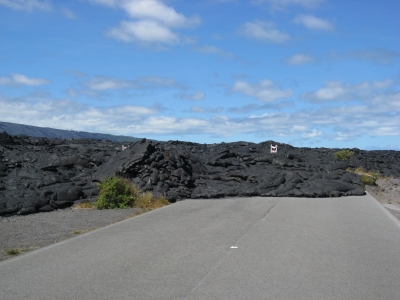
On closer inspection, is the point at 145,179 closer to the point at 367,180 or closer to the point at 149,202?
the point at 149,202

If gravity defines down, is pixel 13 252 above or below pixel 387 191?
below

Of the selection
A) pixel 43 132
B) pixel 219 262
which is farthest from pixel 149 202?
pixel 43 132

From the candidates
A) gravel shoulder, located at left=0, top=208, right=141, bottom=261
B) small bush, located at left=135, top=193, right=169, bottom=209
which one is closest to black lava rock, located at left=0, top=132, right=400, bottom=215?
small bush, located at left=135, top=193, right=169, bottom=209

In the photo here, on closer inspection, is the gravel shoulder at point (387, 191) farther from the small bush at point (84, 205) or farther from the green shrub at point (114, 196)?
the small bush at point (84, 205)

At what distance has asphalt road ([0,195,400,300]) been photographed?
22.2 ft

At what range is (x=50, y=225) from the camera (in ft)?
43.5

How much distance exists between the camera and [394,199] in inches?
886

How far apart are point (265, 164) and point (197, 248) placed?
19.2m

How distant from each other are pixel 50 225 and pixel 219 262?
6.61m

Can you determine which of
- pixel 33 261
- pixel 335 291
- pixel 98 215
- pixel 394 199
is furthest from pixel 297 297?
pixel 394 199

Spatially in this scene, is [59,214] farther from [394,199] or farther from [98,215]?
[394,199]

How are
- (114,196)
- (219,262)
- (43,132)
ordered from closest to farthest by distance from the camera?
(219,262) < (114,196) < (43,132)

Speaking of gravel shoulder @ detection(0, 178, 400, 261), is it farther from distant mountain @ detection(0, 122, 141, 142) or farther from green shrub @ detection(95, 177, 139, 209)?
distant mountain @ detection(0, 122, 141, 142)

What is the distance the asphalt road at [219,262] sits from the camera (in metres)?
6.75
